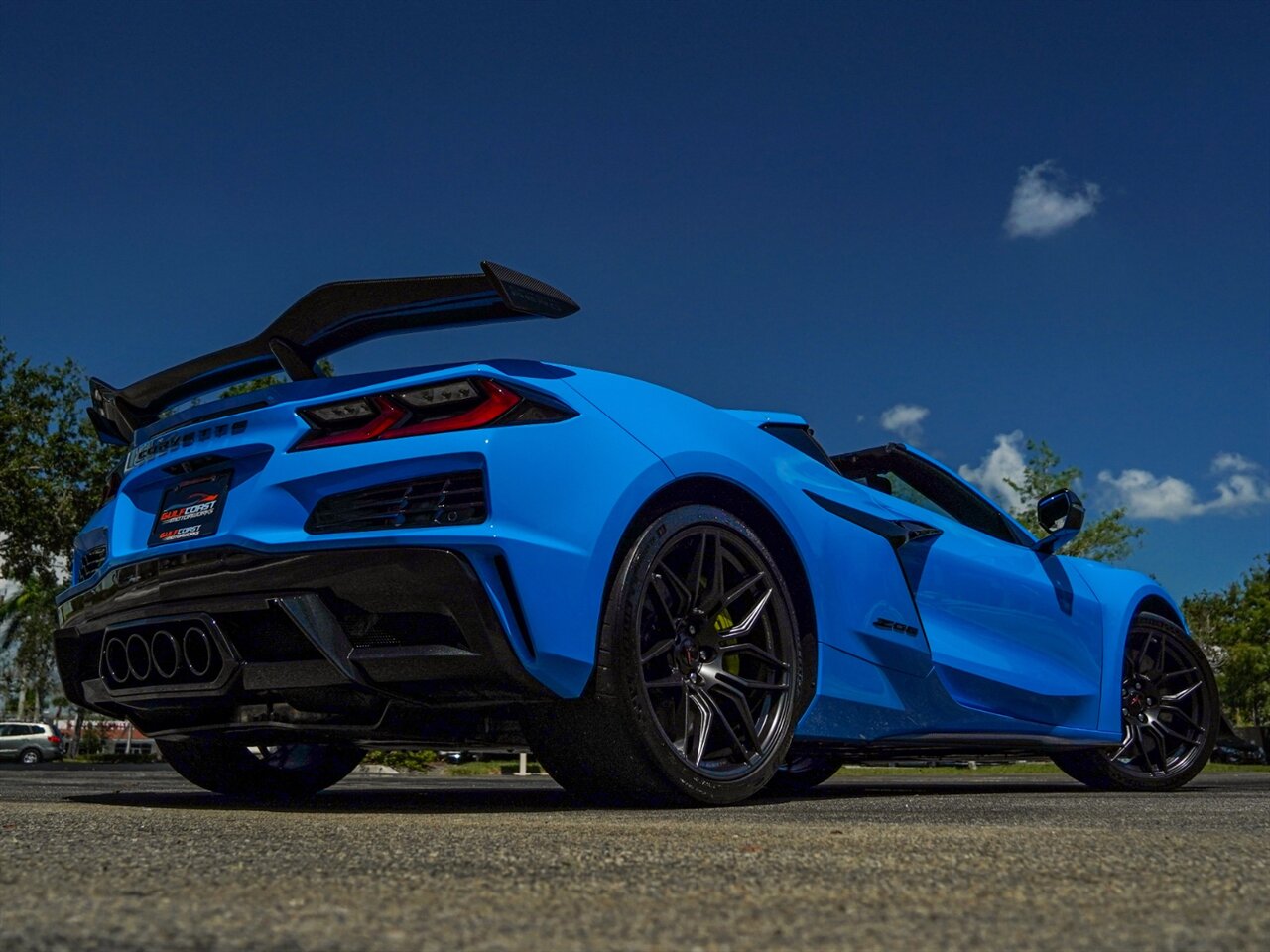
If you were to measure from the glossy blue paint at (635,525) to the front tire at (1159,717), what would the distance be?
20.9 inches

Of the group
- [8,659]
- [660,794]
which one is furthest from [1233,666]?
[8,659]

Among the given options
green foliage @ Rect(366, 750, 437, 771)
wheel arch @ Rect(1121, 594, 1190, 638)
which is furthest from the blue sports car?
green foliage @ Rect(366, 750, 437, 771)

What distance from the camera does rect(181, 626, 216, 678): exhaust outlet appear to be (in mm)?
3570

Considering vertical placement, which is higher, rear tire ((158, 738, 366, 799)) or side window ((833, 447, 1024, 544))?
side window ((833, 447, 1024, 544))

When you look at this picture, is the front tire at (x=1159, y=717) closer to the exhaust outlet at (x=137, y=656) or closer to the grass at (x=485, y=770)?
the exhaust outlet at (x=137, y=656)

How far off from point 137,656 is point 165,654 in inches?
6.7

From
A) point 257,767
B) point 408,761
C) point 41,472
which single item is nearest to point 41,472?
point 41,472

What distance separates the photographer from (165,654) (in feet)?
12.1

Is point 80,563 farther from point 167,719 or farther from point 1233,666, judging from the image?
point 1233,666

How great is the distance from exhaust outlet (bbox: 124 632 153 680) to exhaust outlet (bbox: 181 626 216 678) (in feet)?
0.67

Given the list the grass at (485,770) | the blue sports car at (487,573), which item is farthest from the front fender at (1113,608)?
the grass at (485,770)

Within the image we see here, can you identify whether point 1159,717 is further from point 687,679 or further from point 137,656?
point 137,656

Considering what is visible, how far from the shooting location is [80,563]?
434cm

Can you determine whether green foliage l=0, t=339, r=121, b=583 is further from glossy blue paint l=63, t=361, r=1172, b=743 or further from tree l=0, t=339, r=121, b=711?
glossy blue paint l=63, t=361, r=1172, b=743
